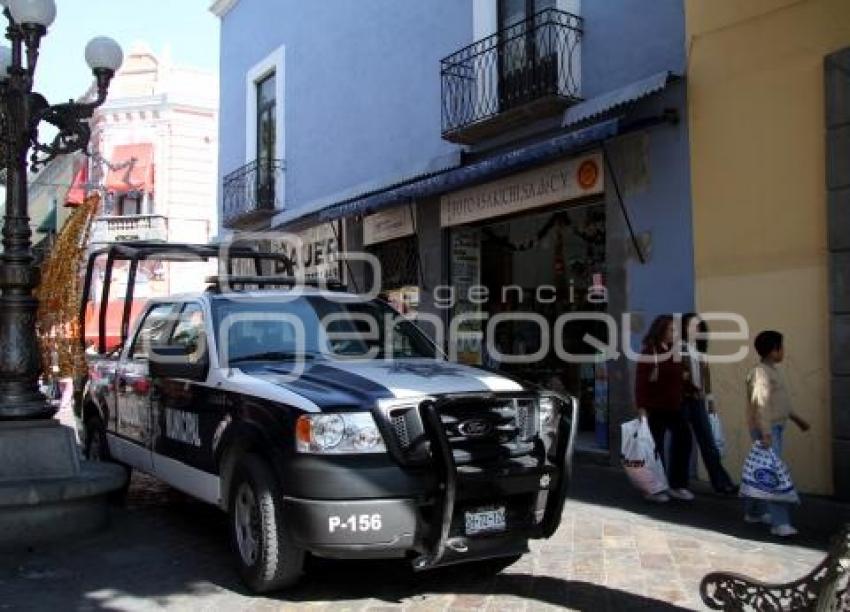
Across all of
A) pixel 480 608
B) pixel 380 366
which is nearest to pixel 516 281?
pixel 380 366

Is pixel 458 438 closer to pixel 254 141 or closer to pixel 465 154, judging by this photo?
pixel 465 154

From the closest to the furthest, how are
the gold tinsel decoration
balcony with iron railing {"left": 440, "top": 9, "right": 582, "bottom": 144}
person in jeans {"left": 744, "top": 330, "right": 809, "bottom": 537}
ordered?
person in jeans {"left": 744, "top": 330, "right": 809, "bottom": 537} → balcony with iron railing {"left": 440, "top": 9, "right": 582, "bottom": 144} → the gold tinsel decoration

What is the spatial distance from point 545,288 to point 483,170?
258cm

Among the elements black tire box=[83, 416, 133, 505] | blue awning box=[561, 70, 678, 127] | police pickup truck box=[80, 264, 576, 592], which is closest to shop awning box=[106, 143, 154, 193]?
black tire box=[83, 416, 133, 505]

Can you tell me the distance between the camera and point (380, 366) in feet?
18.7

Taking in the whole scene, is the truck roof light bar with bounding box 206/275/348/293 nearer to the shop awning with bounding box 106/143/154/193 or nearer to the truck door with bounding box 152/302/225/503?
the truck door with bounding box 152/302/225/503

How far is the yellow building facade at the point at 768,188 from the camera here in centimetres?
772

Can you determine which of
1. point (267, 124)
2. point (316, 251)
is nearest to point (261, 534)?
point (316, 251)

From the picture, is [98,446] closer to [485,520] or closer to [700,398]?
[485,520]

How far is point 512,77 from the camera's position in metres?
Answer: 11.2

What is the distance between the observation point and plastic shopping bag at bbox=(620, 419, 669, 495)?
7.55 metres

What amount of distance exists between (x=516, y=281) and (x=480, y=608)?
827 centimetres

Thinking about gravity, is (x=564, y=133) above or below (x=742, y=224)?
above

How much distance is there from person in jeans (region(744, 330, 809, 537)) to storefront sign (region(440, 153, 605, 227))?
364 centimetres
